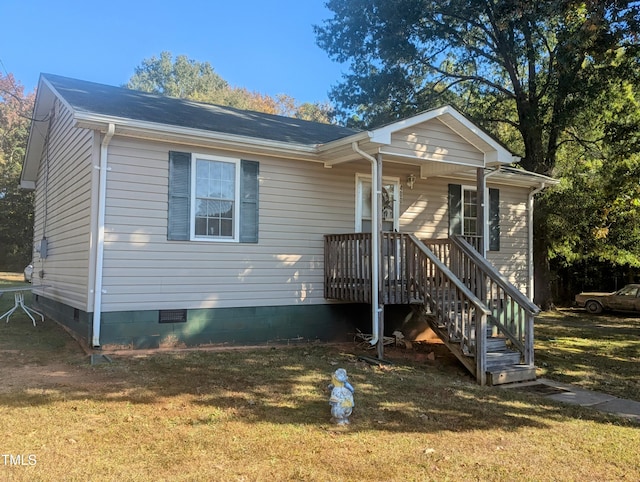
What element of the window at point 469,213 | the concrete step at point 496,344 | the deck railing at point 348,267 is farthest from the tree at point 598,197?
the deck railing at point 348,267

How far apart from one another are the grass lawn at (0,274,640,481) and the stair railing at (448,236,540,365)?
84 cm

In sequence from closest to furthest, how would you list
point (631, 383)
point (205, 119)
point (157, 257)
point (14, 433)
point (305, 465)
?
point (305, 465) → point (14, 433) → point (631, 383) → point (157, 257) → point (205, 119)

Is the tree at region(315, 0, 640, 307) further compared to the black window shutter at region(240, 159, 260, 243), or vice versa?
the tree at region(315, 0, 640, 307)

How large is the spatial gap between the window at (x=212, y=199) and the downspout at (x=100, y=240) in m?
0.94

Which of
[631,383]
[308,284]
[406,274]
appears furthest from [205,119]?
[631,383]

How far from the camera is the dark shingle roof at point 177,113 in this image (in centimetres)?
763

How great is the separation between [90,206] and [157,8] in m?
14.9

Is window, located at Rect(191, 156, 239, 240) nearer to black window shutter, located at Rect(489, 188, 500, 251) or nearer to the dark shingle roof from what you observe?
the dark shingle roof

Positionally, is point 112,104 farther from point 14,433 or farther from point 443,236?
point 443,236

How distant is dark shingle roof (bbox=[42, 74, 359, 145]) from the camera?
763 cm

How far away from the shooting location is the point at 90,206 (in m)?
7.23

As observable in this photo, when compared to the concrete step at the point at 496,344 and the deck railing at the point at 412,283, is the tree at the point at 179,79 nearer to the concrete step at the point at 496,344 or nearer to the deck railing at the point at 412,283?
the deck railing at the point at 412,283

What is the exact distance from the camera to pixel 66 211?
9.23m

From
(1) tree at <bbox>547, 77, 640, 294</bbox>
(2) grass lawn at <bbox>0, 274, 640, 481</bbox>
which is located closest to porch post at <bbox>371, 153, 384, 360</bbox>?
(2) grass lawn at <bbox>0, 274, 640, 481</bbox>
